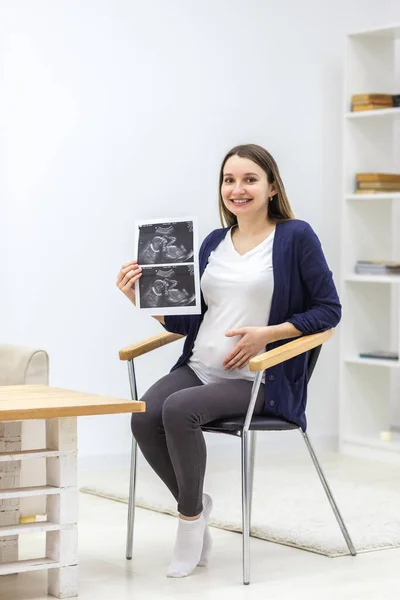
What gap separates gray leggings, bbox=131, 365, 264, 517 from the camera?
110 inches

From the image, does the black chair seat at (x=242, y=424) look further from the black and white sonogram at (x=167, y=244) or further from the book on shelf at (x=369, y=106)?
the book on shelf at (x=369, y=106)

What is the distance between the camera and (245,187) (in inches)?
119

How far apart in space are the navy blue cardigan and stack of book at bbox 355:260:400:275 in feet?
6.22

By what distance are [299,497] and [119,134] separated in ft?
5.75

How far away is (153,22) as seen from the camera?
15.5 feet

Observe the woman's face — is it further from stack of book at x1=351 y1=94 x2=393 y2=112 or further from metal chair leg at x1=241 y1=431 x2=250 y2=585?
stack of book at x1=351 y1=94 x2=393 y2=112

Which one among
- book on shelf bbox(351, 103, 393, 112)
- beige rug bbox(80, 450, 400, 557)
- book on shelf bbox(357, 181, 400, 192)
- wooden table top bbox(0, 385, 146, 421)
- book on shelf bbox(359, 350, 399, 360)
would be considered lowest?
beige rug bbox(80, 450, 400, 557)

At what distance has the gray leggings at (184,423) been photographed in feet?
9.21

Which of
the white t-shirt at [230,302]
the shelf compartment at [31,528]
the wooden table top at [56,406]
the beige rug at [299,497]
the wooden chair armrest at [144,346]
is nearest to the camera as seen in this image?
the wooden table top at [56,406]

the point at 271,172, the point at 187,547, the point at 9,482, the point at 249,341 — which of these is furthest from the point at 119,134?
the point at 187,547

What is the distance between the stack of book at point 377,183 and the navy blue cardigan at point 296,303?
1.95m

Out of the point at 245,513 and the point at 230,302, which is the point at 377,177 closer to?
the point at 230,302

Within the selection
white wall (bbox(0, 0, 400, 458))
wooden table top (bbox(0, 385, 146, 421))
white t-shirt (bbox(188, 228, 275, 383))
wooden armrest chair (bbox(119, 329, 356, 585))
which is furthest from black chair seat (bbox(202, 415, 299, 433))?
white wall (bbox(0, 0, 400, 458))

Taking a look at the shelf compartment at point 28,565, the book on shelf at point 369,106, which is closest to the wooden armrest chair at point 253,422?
the shelf compartment at point 28,565
